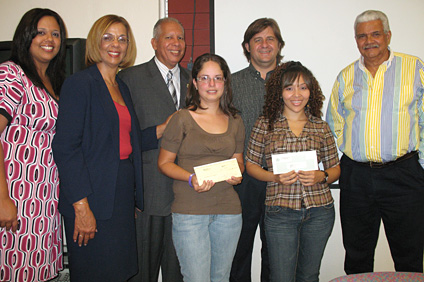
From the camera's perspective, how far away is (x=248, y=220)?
8.35 ft

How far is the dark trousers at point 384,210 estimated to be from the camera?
2323 mm

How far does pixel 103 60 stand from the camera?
6.59ft

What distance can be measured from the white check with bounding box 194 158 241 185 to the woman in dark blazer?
458mm

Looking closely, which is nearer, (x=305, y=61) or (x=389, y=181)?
(x=389, y=181)

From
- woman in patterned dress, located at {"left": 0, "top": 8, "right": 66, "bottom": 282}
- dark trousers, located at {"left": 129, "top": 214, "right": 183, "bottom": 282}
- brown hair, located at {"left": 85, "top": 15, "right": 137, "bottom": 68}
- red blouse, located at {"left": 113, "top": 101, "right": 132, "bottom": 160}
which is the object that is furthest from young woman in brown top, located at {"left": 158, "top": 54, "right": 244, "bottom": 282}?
woman in patterned dress, located at {"left": 0, "top": 8, "right": 66, "bottom": 282}

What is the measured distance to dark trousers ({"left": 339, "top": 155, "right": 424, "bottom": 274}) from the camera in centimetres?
232

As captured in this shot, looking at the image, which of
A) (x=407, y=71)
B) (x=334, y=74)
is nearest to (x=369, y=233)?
(x=407, y=71)

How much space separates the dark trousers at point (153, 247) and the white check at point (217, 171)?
0.72 metres

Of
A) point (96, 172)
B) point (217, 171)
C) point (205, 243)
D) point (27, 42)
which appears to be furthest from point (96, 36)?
point (205, 243)

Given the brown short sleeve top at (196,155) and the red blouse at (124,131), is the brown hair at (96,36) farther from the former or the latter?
the brown short sleeve top at (196,155)

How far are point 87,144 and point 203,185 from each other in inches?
26.9

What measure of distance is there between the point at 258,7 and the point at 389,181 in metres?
1.92

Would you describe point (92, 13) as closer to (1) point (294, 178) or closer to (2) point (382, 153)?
(1) point (294, 178)

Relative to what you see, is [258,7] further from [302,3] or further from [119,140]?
[119,140]
